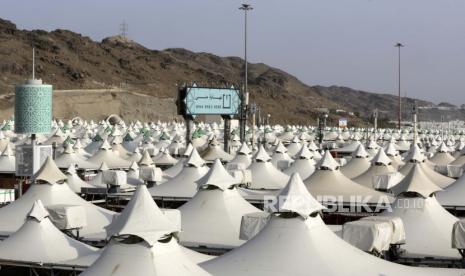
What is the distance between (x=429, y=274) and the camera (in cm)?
1652

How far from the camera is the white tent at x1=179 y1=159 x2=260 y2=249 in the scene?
23.5 metres

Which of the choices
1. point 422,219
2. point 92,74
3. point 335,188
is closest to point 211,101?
point 335,188

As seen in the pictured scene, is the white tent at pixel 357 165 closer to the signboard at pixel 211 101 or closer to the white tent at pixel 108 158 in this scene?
the white tent at pixel 108 158

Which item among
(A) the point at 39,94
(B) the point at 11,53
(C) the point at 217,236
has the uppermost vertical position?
(B) the point at 11,53

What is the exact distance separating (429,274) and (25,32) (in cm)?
17076

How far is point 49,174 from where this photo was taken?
26.8 meters

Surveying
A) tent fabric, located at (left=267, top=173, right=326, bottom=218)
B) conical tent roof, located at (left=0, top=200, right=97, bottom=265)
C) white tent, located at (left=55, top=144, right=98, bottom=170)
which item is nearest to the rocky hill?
white tent, located at (left=55, top=144, right=98, bottom=170)

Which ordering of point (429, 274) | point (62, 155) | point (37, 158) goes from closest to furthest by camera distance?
point (429, 274), point (37, 158), point (62, 155)

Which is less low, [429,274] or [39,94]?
[39,94]

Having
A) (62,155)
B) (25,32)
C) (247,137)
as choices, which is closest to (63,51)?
(25,32)

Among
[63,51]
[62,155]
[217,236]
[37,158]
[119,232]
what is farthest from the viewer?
[63,51]

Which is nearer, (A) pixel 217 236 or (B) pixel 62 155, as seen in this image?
(A) pixel 217 236

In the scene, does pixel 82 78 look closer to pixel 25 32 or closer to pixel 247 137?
pixel 25 32

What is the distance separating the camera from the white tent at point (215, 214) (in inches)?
924
